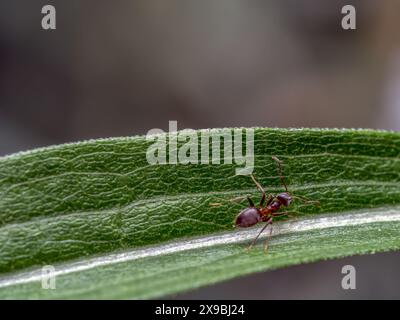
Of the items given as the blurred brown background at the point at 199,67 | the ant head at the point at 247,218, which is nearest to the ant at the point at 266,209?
the ant head at the point at 247,218

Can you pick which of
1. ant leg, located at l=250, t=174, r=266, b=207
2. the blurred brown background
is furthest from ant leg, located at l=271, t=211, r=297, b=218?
the blurred brown background

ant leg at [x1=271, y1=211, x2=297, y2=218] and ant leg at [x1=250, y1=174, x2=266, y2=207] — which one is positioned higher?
ant leg at [x1=250, y1=174, x2=266, y2=207]

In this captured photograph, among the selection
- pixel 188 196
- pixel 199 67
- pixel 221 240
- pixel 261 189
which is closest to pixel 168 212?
pixel 188 196

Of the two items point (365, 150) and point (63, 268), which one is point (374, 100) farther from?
point (63, 268)

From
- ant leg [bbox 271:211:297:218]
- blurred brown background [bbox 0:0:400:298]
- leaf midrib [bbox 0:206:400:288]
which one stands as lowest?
leaf midrib [bbox 0:206:400:288]

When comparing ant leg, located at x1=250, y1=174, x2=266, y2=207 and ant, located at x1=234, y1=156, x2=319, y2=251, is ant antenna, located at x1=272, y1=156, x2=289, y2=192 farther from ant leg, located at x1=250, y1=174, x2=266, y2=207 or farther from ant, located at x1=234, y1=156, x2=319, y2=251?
ant leg, located at x1=250, y1=174, x2=266, y2=207

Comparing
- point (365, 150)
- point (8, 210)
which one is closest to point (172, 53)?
point (365, 150)

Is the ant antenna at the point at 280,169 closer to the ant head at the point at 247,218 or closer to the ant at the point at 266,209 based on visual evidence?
the ant at the point at 266,209
